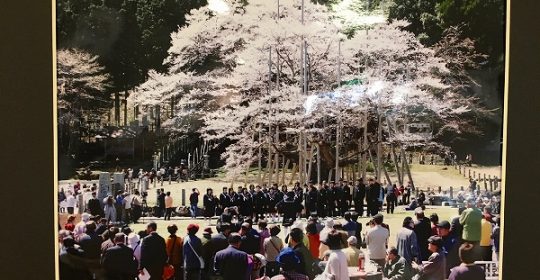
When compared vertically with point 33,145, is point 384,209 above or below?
below

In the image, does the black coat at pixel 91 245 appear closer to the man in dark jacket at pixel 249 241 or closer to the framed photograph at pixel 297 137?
the framed photograph at pixel 297 137

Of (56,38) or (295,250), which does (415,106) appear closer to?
(295,250)

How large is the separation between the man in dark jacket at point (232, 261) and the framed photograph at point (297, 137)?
0.03ft

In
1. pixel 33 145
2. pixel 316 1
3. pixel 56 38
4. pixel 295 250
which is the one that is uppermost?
pixel 316 1

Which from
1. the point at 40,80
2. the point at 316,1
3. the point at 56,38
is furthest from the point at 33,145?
the point at 316,1

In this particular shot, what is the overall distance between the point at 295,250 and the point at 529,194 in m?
1.23

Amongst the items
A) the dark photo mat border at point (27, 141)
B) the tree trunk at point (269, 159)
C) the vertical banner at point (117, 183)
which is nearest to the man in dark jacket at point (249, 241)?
the tree trunk at point (269, 159)

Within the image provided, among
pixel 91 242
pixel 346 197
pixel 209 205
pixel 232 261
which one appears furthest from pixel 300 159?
pixel 91 242

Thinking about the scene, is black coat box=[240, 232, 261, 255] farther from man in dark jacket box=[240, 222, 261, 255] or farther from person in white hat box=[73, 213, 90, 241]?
person in white hat box=[73, 213, 90, 241]

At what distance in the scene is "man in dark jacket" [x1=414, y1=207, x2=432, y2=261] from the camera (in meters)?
2.98

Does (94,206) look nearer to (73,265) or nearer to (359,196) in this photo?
(73,265)

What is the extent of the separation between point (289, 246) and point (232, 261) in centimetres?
30

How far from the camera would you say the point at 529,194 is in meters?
2.88

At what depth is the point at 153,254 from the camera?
9.27ft
